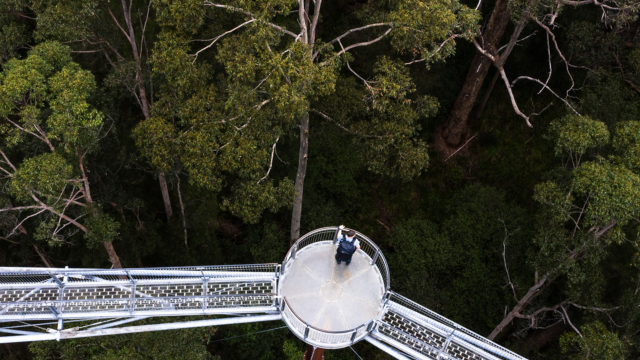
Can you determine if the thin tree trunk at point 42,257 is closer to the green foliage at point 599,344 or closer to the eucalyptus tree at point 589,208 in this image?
the eucalyptus tree at point 589,208

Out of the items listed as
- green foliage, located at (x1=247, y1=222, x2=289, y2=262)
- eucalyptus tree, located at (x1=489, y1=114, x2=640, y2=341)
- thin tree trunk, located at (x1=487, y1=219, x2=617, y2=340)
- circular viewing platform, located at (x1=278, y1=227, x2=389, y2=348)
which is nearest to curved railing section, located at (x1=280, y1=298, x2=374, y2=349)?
circular viewing platform, located at (x1=278, y1=227, x2=389, y2=348)

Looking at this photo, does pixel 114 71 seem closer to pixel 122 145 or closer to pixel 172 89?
pixel 172 89

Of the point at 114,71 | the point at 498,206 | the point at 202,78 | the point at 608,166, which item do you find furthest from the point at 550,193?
the point at 114,71

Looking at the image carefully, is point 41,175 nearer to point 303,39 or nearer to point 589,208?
point 303,39

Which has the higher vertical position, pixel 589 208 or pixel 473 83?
pixel 473 83

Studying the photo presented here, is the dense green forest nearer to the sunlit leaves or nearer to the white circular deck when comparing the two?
the sunlit leaves

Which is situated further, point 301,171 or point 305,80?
point 301,171

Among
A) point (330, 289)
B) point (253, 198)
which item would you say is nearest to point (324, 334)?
point (330, 289)
